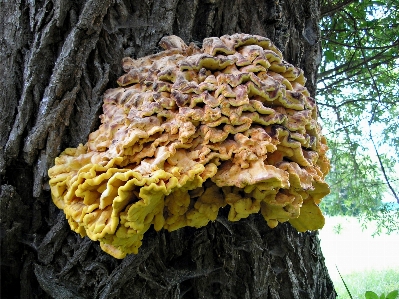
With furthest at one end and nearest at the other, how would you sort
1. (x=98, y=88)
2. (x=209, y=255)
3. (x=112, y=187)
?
(x=209, y=255) < (x=98, y=88) < (x=112, y=187)

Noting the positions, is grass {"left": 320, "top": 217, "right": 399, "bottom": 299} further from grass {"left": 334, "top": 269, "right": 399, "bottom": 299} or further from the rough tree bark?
the rough tree bark

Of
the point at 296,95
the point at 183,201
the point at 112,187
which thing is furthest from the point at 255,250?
the point at 112,187

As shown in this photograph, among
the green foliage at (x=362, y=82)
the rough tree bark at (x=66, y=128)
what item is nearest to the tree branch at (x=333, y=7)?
the green foliage at (x=362, y=82)

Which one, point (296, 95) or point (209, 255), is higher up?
point (296, 95)

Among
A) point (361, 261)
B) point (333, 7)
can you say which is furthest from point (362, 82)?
point (361, 261)

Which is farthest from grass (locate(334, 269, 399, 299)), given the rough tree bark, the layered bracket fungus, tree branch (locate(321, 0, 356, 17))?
the layered bracket fungus

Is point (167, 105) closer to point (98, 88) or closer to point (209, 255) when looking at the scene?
point (98, 88)
